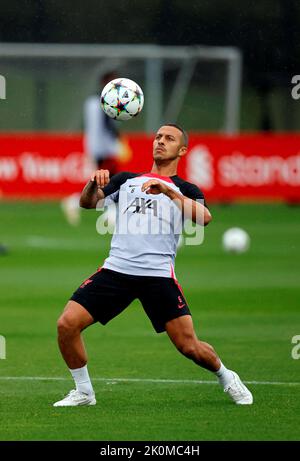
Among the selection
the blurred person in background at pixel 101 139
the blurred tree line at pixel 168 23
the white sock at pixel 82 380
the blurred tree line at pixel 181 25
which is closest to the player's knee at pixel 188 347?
the white sock at pixel 82 380

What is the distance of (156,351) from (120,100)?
3.67m

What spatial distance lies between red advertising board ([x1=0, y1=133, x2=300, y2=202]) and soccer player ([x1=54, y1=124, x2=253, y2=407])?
67.2ft

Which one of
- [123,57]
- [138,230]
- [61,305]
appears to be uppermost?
[123,57]

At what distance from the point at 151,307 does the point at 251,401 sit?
114 cm

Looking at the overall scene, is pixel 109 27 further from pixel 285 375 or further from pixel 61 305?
pixel 285 375

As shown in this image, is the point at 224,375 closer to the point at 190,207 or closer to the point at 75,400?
the point at 75,400

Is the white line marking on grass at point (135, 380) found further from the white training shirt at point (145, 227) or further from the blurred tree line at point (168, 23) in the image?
the blurred tree line at point (168, 23)

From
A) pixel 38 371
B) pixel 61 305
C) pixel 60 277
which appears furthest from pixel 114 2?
pixel 38 371

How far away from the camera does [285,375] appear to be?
11672 millimetres

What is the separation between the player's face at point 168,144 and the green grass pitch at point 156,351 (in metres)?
2.07

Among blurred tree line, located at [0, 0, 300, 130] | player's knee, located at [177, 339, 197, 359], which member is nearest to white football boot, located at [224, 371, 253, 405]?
player's knee, located at [177, 339, 197, 359]

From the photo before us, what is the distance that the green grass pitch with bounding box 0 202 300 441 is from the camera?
9.24m

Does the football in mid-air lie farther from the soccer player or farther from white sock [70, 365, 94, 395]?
white sock [70, 365, 94, 395]

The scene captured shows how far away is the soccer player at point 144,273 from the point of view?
32.6 ft
